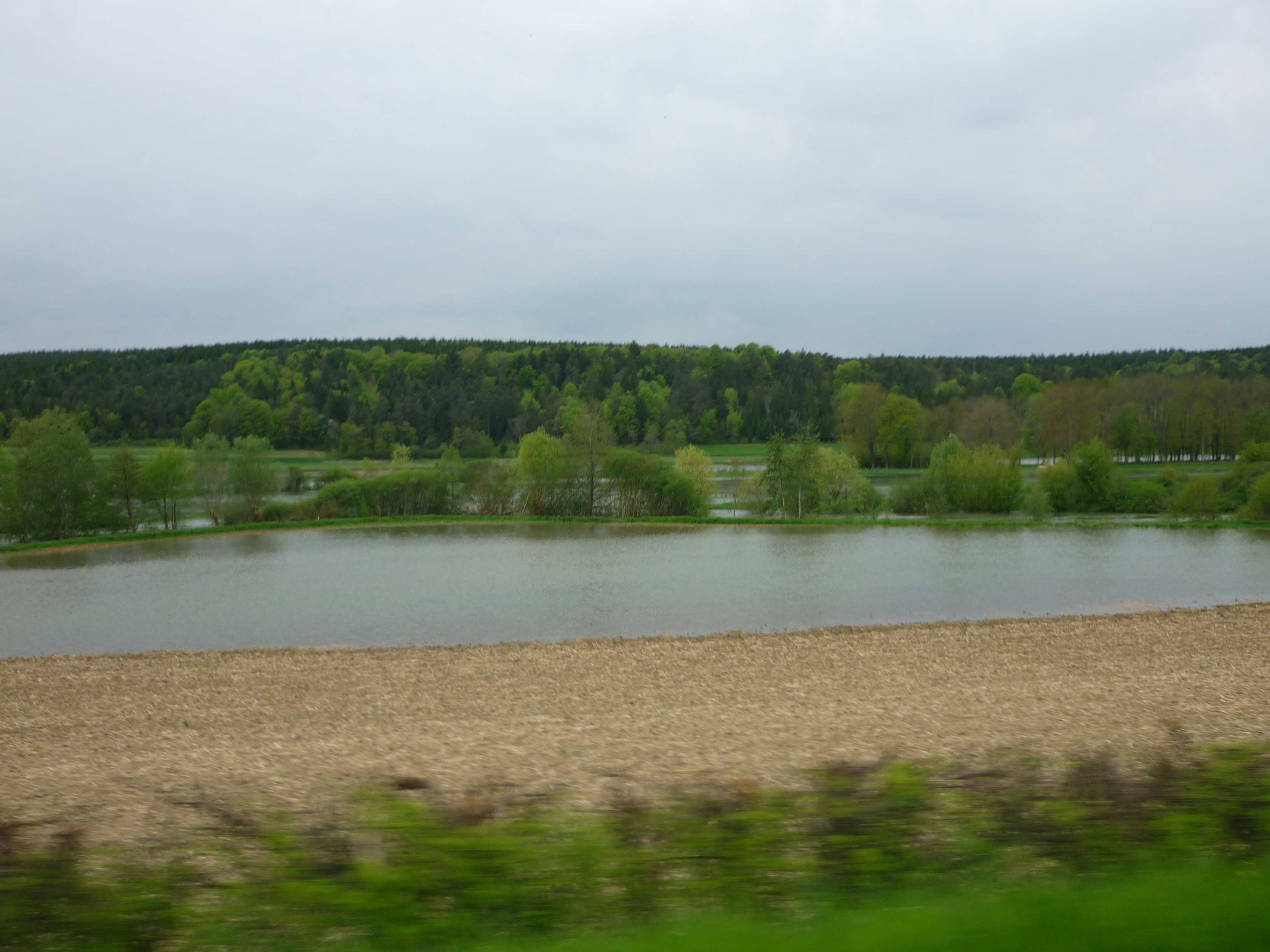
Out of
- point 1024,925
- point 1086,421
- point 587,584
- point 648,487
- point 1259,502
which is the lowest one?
point 587,584

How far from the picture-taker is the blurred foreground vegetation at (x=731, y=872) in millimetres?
3166

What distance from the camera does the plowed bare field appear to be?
24.2 feet

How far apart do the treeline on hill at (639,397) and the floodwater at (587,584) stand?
22466 mm

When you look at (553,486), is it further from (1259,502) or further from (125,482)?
(1259,502)

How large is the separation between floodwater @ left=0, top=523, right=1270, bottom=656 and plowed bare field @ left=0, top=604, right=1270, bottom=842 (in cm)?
236

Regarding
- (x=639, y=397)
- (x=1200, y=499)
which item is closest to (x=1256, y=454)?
(x=1200, y=499)

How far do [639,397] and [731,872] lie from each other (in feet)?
334

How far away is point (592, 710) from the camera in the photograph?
45.0 feet

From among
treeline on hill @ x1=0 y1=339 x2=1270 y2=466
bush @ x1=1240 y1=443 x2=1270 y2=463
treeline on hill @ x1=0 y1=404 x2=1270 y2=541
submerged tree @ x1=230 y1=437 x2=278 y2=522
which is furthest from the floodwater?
treeline on hill @ x1=0 y1=339 x2=1270 y2=466

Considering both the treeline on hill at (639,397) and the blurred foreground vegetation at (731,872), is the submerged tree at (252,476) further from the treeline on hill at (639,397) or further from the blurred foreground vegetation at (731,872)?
the blurred foreground vegetation at (731,872)

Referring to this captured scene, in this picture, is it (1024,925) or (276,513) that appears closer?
(1024,925)

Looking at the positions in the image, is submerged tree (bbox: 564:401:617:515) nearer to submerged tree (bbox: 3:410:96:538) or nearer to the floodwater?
the floodwater

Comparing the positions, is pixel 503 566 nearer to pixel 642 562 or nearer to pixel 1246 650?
pixel 642 562

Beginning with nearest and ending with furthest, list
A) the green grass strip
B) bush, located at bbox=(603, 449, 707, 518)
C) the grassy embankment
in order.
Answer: the green grass strip → the grassy embankment → bush, located at bbox=(603, 449, 707, 518)
